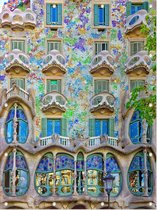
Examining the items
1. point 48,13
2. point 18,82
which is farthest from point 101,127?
point 48,13

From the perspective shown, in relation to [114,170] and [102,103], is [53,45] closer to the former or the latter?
[102,103]

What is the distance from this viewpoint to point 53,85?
44.3 m

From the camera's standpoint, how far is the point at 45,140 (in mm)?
42844

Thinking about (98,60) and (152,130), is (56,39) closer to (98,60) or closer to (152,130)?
(98,60)

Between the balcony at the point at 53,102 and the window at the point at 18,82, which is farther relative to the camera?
the window at the point at 18,82

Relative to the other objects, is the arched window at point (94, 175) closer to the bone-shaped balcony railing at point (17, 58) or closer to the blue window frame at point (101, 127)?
the blue window frame at point (101, 127)

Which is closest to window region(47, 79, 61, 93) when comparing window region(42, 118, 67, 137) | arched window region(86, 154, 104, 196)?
window region(42, 118, 67, 137)

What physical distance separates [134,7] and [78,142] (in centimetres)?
974

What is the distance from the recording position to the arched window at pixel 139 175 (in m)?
42.0

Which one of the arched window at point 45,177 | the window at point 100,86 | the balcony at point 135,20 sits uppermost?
the balcony at point 135,20

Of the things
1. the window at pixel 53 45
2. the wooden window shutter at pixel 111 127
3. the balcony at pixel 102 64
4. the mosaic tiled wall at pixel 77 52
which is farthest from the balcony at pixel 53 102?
the window at pixel 53 45

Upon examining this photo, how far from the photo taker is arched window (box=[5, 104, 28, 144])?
1679 inches

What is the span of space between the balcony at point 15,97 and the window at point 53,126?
1.04m

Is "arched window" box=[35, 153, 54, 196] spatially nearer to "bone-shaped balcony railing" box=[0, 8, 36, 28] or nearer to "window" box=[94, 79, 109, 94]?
"window" box=[94, 79, 109, 94]
